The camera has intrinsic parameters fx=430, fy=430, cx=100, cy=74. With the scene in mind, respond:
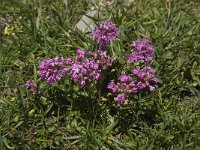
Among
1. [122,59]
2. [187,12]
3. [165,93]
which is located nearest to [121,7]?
[187,12]

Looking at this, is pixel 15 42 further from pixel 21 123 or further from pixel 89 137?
pixel 89 137

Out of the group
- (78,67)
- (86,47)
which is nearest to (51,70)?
(78,67)

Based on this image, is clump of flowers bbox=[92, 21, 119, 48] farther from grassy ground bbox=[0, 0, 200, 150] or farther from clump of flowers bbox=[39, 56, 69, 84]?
grassy ground bbox=[0, 0, 200, 150]

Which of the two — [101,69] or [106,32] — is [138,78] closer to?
[101,69]

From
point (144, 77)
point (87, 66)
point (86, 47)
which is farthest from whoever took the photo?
point (86, 47)

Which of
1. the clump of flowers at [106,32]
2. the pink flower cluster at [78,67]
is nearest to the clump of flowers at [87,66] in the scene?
the pink flower cluster at [78,67]

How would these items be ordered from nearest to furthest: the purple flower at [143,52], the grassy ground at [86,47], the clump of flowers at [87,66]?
the clump of flowers at [87,66], the purple flower at [143,52], the grassy ground at [86,47]

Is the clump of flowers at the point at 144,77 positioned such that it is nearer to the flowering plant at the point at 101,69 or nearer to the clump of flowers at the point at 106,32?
the flowering plant at the point at 101,69
